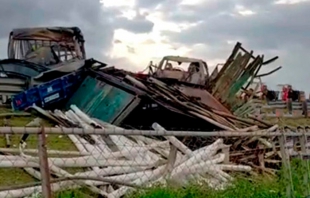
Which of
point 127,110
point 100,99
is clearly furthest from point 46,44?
point 127,110

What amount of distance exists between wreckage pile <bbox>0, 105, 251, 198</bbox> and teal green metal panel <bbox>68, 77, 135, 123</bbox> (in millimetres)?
3309

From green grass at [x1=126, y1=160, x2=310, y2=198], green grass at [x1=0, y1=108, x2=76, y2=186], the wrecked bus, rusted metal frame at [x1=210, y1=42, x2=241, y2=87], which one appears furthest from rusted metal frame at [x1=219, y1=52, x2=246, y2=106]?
green grass at [x1=126, y1=160, x2=310, y2=198]

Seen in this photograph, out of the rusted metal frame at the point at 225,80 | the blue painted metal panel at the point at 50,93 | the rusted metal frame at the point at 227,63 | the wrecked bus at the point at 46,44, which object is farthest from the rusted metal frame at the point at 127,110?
the wrecked bus at the point at 46,44

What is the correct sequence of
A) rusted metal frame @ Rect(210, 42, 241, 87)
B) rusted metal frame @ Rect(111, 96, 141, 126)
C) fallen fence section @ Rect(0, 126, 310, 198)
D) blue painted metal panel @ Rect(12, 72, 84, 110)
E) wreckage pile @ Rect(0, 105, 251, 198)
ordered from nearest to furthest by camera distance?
fallen fence section @ Rect(0, 126, 310, 198)
wreckage pile @ Rect(0, 105, 251, 198)
rusted metal frame @ Rect(111, 96, 141, 126)
blue painted metal panel @ Rect(12, 72, 84, 110)
rusted metal frame @ Rect(210, 42, 241, 87)

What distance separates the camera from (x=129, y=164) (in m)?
8.59

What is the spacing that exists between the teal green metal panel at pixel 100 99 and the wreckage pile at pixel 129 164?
3.31 meters

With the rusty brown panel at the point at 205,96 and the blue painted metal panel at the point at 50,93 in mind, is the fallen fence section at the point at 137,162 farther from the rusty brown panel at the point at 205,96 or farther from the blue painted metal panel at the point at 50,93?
the blue painted metal panel at the point at 50,93

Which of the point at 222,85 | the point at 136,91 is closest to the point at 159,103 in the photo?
the point at 136,91

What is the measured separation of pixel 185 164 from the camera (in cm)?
852

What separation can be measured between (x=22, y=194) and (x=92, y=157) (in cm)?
207

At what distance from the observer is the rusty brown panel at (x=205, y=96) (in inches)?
616

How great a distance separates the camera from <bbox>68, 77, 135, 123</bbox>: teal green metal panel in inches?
554

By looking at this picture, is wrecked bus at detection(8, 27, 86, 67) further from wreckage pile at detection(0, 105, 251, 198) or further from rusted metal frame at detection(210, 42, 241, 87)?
wreckage pile at detection(0, 105, 251, 198)

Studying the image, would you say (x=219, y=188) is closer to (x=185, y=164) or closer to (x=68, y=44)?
(x=185, y=164)
